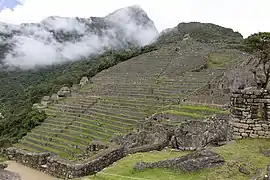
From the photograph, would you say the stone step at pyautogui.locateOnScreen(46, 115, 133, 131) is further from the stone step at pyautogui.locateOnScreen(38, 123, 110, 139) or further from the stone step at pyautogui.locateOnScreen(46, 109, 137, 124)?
the stone step at pyautogui.locateOnScreen(38, 123, 110, 139)

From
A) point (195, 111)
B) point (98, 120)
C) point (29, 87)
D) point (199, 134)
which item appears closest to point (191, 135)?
point (199, 134)

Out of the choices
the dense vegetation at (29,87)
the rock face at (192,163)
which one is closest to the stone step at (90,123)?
the dense vegetation at (29,87)

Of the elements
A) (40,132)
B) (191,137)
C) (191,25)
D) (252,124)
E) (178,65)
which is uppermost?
(191,25)

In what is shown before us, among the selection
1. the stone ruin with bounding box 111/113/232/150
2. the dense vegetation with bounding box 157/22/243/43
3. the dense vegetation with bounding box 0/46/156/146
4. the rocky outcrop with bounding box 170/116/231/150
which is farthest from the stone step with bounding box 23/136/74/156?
the dense vegetation with bounding box 157/22/243/43

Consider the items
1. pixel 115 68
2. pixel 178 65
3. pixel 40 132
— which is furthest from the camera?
pixel 115 68

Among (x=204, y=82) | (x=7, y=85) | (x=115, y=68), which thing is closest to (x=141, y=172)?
(x=204, y=82)

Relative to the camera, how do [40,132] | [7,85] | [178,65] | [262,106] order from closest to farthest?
[262,106], [40,132], [178,65], [7,85]

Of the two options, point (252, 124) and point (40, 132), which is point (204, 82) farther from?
point (252, 124)

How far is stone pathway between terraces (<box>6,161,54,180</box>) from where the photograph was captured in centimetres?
1426

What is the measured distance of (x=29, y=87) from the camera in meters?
58.7

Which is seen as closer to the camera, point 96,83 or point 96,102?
point 96,102

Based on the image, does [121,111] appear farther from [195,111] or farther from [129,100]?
[195,111]

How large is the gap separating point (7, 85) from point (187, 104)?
50886 millimetres

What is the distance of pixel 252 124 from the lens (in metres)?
8.99
